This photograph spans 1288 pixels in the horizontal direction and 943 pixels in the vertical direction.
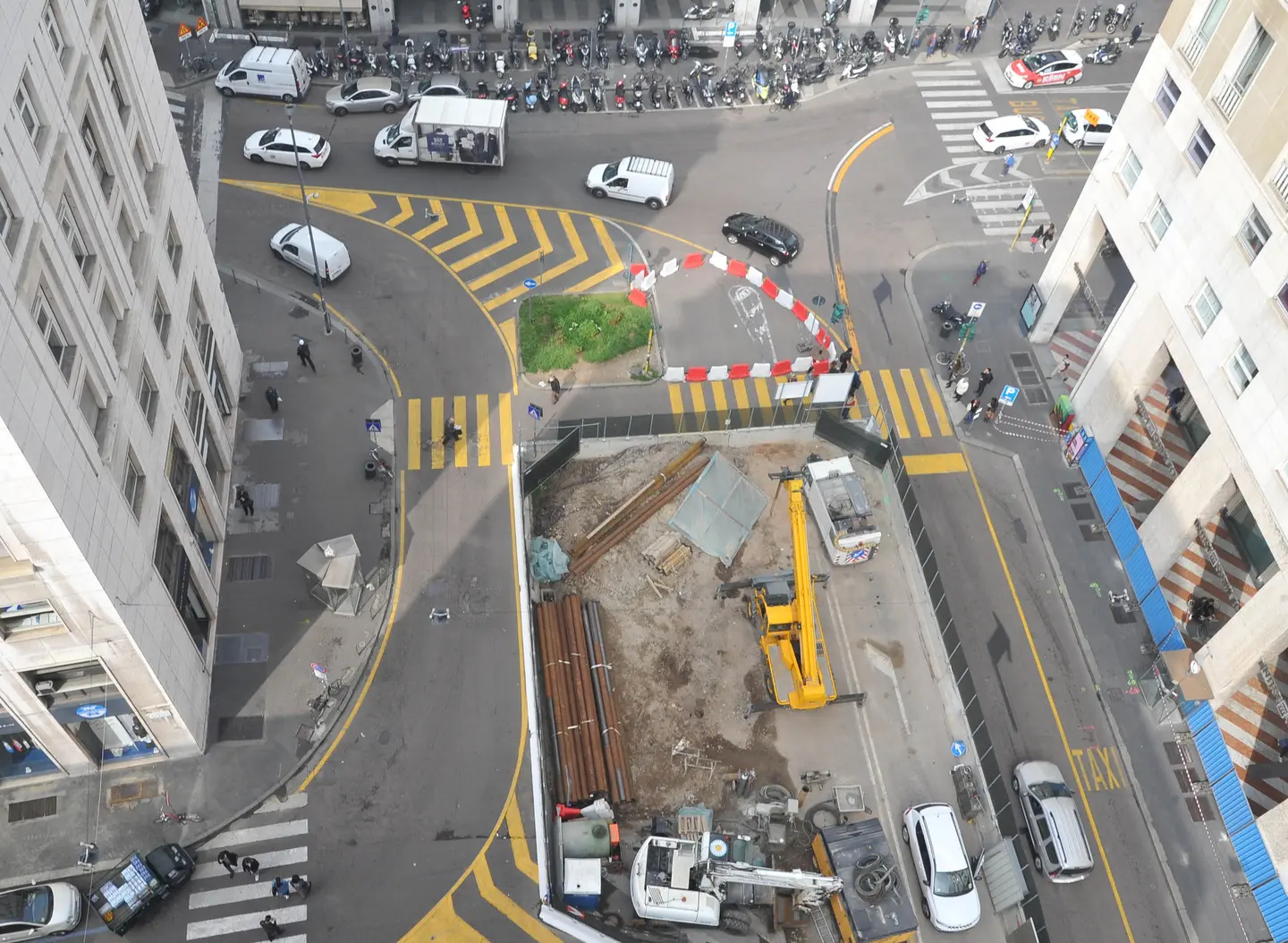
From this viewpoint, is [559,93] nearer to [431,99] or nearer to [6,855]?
[431,99]

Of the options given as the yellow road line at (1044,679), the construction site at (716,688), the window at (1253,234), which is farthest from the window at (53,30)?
the window at (1253,234)

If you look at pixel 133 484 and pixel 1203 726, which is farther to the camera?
pixel 1203 726

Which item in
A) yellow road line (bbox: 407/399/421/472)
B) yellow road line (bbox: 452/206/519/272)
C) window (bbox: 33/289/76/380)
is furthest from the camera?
yellow road line (bbox: 452/206/519/272)

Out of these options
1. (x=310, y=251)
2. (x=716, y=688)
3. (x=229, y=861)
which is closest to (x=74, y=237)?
(x=229, y=861)

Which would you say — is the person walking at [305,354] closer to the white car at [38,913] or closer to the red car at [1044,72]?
the white car at [38,913]

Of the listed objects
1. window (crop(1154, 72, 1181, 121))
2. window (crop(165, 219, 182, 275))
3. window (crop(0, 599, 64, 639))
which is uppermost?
window (crop(1154, 72, 1181, 121))

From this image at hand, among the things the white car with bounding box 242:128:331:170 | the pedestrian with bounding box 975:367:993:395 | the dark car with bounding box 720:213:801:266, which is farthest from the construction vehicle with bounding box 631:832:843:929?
the white car with bounding box 242:128:331:170

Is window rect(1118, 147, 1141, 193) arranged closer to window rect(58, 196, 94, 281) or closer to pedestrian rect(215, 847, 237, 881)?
window rect(58, 196, 94, 281)

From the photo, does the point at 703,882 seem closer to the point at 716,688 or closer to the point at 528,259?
the point at 716,688
